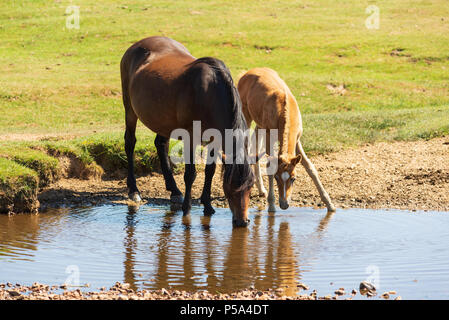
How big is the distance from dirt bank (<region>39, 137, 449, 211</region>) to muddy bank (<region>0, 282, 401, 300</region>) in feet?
13.3

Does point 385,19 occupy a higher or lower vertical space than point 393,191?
higher

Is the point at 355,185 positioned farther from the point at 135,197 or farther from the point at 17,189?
the point at 17,189

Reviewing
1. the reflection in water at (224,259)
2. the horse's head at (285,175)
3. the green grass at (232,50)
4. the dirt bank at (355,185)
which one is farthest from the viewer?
the green grass at (232,50)

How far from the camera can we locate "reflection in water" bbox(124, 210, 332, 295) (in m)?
5.84

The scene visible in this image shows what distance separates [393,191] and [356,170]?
1087 millimetres

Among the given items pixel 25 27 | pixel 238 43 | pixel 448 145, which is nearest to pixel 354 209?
pixel 448 145

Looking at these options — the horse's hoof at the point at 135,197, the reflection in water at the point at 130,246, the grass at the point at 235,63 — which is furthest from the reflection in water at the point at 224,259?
the grass at the point at 235,63

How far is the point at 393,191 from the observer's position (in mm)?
9836

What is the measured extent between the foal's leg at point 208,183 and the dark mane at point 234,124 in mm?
588

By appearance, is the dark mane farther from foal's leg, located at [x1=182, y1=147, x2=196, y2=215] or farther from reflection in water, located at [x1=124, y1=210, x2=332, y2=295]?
foal's leg, located at [x1=182, y1=147, x2=196, y2=215]

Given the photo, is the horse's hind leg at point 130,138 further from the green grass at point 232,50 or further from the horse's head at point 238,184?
the green grass at point 232,50

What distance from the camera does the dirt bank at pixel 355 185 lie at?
953 centimetres
